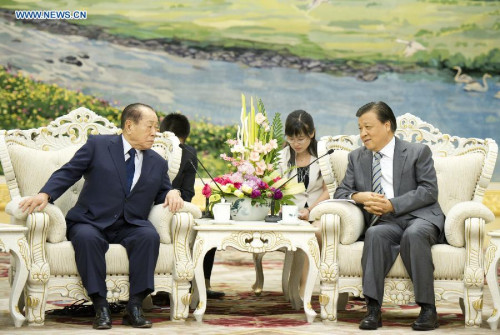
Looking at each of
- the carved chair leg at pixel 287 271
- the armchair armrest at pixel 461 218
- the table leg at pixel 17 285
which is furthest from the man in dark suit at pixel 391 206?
the table leg at pixel 17 285

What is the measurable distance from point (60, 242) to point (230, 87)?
16.3 ft

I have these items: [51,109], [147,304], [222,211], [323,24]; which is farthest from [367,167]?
[51,109]

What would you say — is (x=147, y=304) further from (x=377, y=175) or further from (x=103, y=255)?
(x=377, y=175)

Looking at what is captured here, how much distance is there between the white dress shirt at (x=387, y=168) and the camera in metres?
4.89

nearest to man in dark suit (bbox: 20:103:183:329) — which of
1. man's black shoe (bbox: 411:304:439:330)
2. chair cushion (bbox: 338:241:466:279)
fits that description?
chair cushion (bbox: 338:241:466:279)

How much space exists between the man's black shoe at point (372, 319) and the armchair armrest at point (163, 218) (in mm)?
1129

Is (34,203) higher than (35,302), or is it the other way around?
(34,203)

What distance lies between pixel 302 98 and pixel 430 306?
5.04 m

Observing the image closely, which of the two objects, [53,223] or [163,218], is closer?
[53,223]

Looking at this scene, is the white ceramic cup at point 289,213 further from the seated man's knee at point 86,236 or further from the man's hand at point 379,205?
the seated man's knee at point 86,236

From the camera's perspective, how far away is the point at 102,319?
167 inches

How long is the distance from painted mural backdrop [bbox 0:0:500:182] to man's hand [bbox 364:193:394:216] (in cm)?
447

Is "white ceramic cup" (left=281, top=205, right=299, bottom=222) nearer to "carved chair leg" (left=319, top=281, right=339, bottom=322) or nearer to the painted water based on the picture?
"carved chair leg" (left=319, top=281, right=339, bottom=322)

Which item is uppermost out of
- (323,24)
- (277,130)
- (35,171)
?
(323,24)
